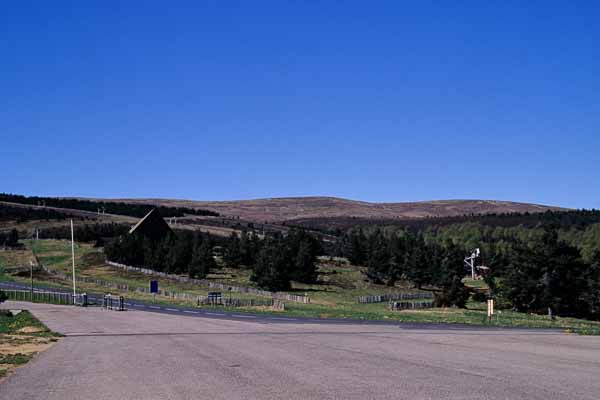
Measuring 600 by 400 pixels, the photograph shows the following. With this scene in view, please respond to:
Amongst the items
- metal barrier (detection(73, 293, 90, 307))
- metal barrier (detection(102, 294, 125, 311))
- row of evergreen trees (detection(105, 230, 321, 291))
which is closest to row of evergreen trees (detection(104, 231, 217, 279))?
row of evergreen trees (detection(105, 230, 321, 291))

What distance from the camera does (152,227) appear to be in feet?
425

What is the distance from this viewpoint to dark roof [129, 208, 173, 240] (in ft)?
417

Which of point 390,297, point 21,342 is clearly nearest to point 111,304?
point 390,297

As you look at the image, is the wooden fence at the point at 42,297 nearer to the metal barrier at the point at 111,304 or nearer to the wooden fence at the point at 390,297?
the metal barrier at the point at 111,304

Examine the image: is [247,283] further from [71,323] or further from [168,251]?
[71,323]

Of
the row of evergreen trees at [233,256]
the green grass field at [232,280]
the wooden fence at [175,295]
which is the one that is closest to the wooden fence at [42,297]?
the green grass field at [232,280]

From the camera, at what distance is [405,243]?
390 feet

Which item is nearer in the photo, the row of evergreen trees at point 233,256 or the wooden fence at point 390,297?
the wooden fence at point 390,297

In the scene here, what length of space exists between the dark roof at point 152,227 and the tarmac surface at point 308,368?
320 ft

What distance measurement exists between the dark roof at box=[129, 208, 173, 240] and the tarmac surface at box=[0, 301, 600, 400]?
9756 cm

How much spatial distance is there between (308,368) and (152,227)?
4492 inches

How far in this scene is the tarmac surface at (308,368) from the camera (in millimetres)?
14516

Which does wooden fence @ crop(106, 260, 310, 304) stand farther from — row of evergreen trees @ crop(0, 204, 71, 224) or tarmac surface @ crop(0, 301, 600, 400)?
row of evergreen trees @ crop(0, 204, 71, 224)

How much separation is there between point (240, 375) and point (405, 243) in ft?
338
